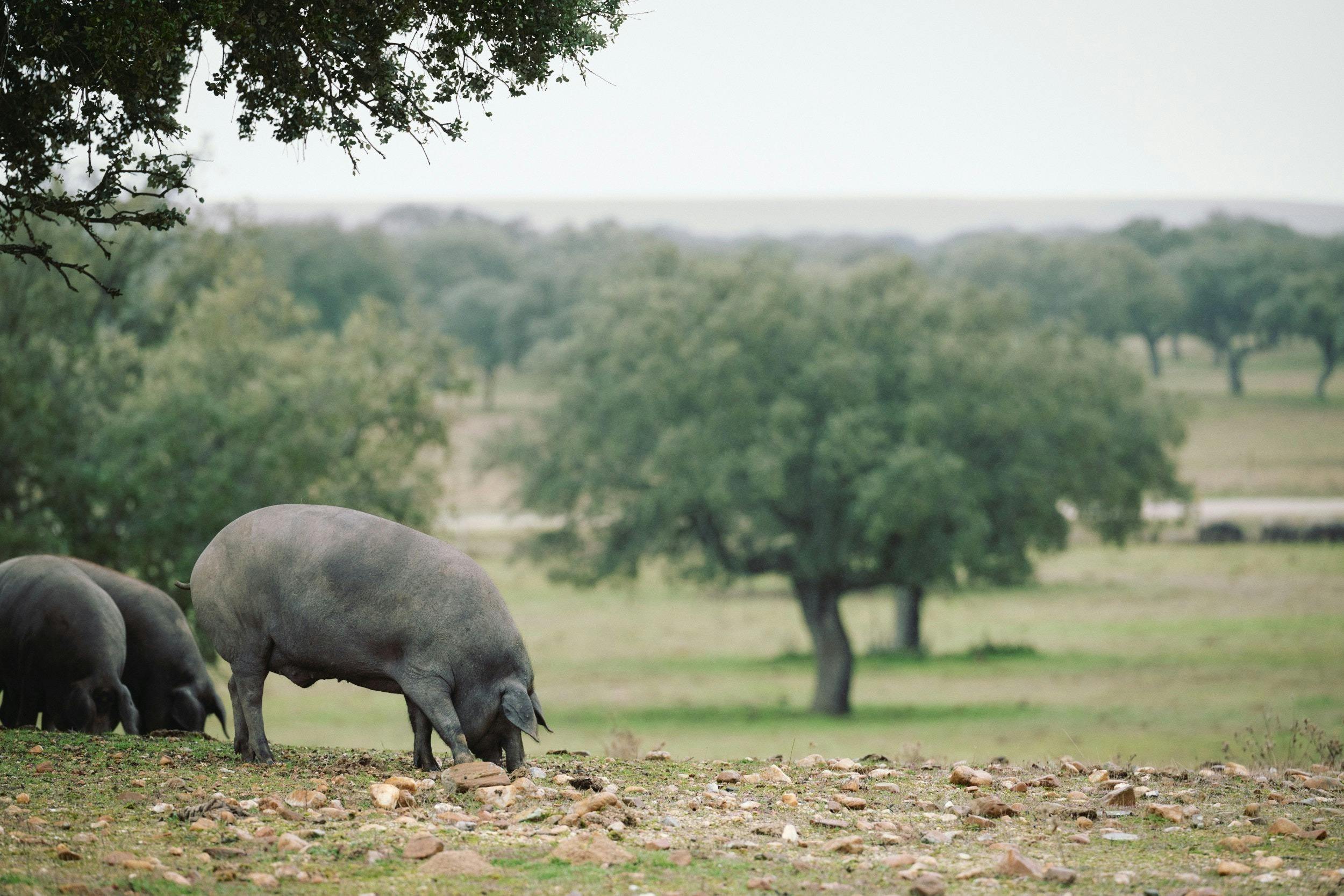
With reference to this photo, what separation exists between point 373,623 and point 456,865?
9.43ft

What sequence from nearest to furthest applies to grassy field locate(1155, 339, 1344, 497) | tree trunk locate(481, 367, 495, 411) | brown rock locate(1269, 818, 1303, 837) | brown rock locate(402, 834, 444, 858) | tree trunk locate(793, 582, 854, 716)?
brown rock locate(402, 834, 444, 858) → brown rock locate(1269, 818, 1303, 837) → tree trunk locate(793, 582, 854, 716) → grassy field locate(1155, 339, 1344, 497) → tree trunk locate(481, 367, 495, 411)

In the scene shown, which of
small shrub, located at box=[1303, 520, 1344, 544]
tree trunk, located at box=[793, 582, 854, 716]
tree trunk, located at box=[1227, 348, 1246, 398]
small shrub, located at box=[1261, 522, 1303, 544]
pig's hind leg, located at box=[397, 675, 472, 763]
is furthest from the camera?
tree trunk, located at box=[1227, 348, 1246, 398]

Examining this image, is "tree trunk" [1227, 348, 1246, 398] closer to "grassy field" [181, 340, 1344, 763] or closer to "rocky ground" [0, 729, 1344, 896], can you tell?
"grassy field" [181, 340, 1344, 763]

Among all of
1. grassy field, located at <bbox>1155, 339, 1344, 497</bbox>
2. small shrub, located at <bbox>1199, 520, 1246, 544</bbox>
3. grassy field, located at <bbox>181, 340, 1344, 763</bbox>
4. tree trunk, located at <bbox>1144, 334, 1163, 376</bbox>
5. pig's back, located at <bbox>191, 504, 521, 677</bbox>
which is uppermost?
tree trunk, located at <bbox>1144, 334, 1163, 376</bbox>

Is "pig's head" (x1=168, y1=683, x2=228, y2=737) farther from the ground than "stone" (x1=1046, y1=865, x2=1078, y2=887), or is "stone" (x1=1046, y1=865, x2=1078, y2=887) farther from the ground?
"stone" (x1=1046, y1=865, x2=1078, y2=887)

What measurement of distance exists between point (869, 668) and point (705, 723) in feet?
31.7

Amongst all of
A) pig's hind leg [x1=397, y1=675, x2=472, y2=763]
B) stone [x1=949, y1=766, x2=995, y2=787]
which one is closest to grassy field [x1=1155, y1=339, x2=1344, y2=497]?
stone [x1=949, y1=766, x2=995, y2=787]

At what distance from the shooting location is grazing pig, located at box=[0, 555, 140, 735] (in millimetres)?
12422

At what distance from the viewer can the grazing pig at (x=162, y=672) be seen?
44.7 ft

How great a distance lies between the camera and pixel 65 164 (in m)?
10.5

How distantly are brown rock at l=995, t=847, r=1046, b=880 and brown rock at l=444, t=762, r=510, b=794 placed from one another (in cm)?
316

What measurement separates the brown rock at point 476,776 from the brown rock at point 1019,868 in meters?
3.16

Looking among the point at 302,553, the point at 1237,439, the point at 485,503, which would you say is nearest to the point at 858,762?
the point at 302,553

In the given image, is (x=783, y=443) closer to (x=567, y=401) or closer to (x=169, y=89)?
(x=567, y=401)
